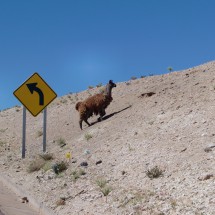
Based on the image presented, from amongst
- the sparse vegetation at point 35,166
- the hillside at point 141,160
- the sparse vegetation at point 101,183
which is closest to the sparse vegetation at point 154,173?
the hillside at point 141,160

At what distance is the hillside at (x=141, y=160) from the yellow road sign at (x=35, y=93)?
66.9 inches

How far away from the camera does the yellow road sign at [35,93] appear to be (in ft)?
60.1

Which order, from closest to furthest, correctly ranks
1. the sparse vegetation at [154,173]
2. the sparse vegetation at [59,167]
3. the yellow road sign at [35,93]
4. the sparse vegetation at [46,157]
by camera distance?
the sparse vegetation at [154,173] → the sparse vegetation at [59,167] → the sparse vegetation at [46,157] → the yellow road sign at [35,93]

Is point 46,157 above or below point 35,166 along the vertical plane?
above

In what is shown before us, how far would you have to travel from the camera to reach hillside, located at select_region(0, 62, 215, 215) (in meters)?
8.80

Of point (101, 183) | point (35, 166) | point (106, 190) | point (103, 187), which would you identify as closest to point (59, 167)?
point (35, 166)

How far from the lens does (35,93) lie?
18.4 metres

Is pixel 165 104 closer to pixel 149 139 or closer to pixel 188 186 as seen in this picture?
pixel 149 139

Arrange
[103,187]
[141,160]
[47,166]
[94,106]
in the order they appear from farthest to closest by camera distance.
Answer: [94,106], [47,166], [141,160], [103,187]

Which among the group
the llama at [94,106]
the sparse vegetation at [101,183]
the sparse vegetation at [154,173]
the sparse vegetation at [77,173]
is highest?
the llama at [94,106]

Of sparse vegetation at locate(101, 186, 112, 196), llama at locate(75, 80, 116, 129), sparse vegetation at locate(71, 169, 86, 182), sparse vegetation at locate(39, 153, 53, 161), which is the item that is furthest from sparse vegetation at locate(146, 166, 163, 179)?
llama at locate(75, 80, 116, 129)

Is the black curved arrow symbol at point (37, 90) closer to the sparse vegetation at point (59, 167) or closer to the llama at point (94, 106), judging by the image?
the llama at point (94, 106)

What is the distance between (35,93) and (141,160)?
26.1ft

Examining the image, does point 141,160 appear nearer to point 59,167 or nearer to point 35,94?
point 59,167
